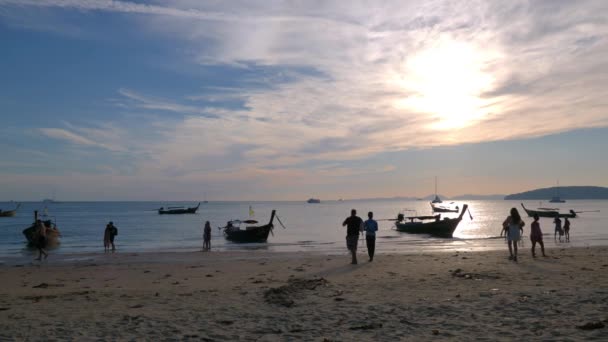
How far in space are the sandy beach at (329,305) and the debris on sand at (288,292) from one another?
3 centimetres

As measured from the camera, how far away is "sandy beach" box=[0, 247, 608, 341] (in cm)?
699

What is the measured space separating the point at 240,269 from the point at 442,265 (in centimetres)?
699

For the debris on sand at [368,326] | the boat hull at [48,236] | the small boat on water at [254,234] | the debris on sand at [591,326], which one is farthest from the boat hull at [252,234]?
the debris on sand at [591,326]

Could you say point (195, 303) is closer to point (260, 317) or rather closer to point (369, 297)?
point (260, 317)

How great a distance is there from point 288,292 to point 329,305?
146 cm

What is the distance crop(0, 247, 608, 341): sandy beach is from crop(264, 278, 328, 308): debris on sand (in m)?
0.03

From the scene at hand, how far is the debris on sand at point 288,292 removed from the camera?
9.29 m

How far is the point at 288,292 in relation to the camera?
10117 mm

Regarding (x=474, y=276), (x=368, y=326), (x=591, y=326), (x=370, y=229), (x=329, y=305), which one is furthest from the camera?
(x=370, y=229)

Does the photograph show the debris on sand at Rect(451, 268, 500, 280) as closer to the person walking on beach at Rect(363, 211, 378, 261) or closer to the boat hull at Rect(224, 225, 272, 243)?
the person walking on beach at Rect(363, 211, 378, 261)

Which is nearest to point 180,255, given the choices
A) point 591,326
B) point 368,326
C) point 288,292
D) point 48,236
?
point 288,292

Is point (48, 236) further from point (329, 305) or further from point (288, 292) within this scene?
point (329, 305)

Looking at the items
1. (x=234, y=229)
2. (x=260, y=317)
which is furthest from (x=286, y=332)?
(x=234, y=229)

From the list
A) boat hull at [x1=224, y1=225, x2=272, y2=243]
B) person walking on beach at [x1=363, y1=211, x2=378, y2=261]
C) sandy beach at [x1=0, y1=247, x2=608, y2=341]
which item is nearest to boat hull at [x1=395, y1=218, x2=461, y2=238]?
boat hull at [x1=224, y1=225, x2=272, y2=243]
